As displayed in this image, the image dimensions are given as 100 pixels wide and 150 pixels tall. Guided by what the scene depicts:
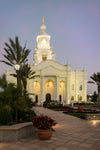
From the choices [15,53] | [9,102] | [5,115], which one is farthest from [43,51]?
[5,115]

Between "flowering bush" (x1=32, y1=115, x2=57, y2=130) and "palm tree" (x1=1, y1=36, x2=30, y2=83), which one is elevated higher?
"palm tree" (x1=1, y1=36, x2=30, y2=83)

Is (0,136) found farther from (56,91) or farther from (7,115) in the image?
(56,91)

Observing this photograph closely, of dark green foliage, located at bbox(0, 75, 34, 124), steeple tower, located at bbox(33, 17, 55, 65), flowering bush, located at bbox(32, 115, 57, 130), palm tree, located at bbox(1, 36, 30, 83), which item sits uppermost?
steeple tower, located at bbox(33, 17, 55, 65)

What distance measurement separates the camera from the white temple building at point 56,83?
5009cm

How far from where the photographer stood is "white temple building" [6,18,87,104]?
164 feet

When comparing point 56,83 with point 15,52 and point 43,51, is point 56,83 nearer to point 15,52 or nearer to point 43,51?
point 43,51

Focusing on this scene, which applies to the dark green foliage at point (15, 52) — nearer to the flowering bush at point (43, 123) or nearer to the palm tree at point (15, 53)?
the palm tree at point (15, 53)

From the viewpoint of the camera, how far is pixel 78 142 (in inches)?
290

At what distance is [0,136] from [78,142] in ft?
12.2

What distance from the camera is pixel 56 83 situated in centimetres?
5025

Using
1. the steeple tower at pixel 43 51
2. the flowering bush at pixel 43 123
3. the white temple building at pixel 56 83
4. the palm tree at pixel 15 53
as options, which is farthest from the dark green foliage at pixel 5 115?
the steeple tower at pixel 43 51

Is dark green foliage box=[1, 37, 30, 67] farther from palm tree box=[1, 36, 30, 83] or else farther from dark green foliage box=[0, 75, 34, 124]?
dark green foliage box=[0, 75, 34, 124]

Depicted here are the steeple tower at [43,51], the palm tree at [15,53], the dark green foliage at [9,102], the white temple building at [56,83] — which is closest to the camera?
the dark green foliage at [9,102]

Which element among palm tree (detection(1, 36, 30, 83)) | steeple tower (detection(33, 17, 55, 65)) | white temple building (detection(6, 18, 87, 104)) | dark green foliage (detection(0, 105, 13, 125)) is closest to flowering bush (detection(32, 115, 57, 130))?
dark green foliage (detection(0, 105, 13, 125))
